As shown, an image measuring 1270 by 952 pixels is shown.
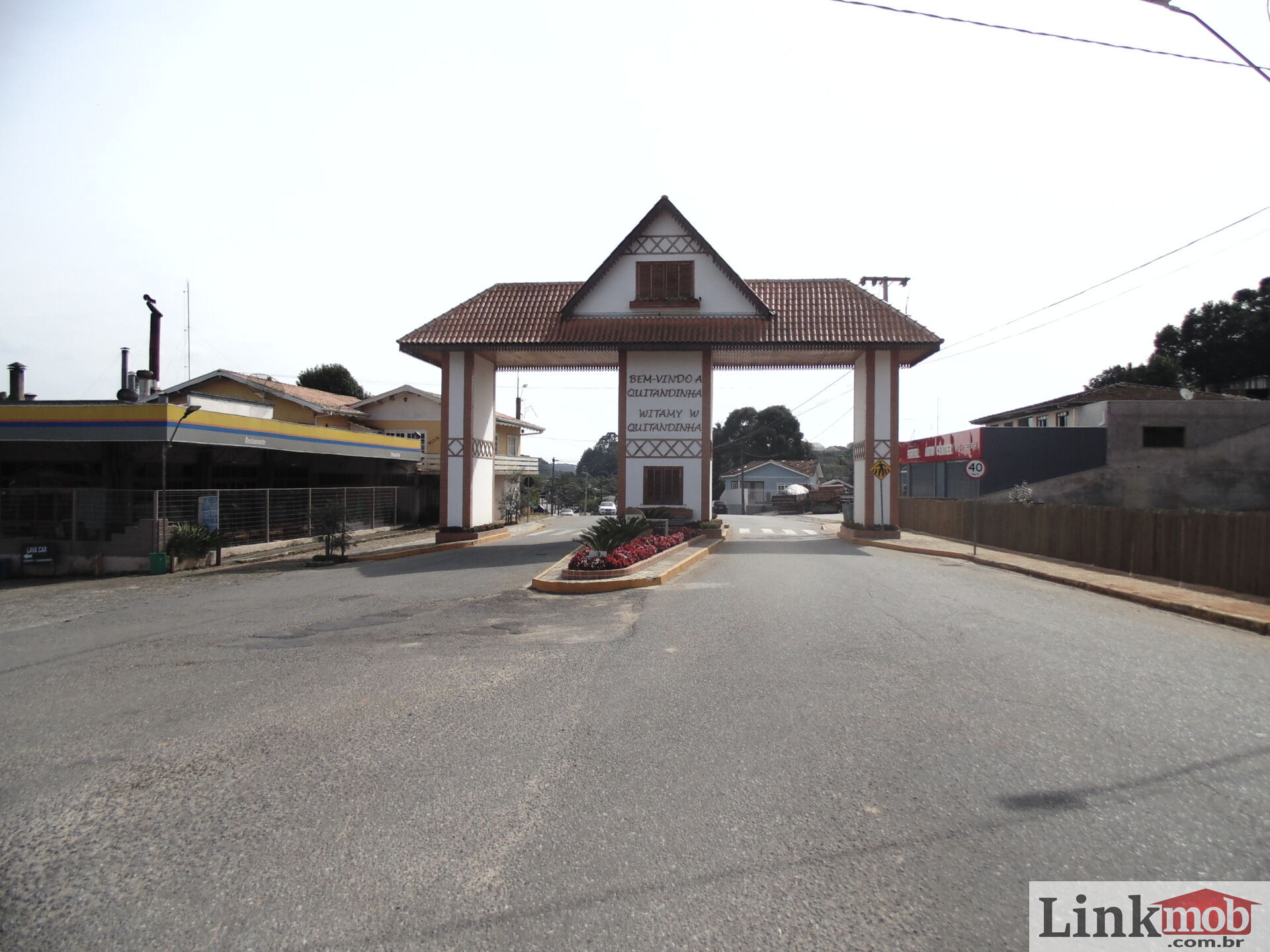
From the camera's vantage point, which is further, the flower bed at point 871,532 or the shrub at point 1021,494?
the shrub at point 1021,494

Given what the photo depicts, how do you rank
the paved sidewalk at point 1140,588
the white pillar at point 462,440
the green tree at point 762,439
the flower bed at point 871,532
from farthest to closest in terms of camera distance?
the green tree at point 762,439, the white pillar at point 462,440, the flower bed at point 871,532, the paved sidewalk at point 1140,588

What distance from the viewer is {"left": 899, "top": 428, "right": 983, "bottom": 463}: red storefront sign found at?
34.5m

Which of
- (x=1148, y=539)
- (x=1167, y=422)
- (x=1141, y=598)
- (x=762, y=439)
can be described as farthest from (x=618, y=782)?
A: (x=762, y=439)

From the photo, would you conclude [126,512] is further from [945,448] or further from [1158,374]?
[1158,374]

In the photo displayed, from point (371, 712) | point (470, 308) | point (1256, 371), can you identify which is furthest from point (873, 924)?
point (1256, 371)

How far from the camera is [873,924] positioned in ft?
11.1

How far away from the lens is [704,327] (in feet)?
86.3

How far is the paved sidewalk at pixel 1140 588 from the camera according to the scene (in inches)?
452

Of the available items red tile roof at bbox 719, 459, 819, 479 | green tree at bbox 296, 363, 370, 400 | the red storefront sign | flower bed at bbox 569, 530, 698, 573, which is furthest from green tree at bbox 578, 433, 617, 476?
flower bed at bbox 569, 530, 698, 573

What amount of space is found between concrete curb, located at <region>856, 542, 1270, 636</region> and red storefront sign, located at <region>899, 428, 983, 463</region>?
1490cm

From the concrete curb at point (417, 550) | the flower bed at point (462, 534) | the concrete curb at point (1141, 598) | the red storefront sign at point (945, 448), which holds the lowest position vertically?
the concrete curb at point (417, 550)

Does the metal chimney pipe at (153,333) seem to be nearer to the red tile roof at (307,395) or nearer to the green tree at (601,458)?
the red tile roof at (307,395)

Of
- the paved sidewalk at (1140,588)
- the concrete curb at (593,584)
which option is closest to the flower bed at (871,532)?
the paved sidewalk at (1140,588)

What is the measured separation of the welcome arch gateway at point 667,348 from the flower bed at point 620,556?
21.4 feet
